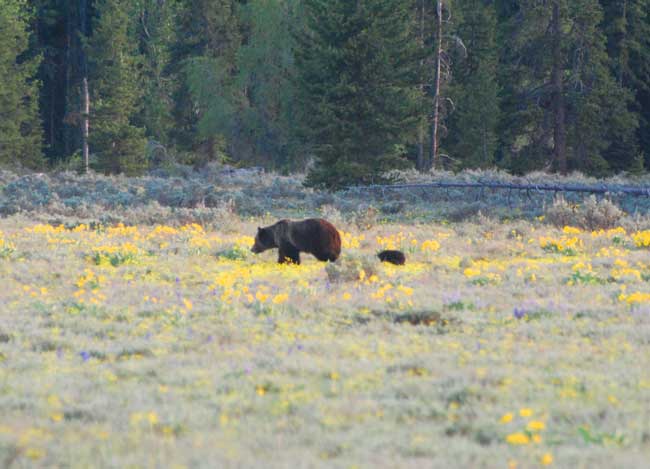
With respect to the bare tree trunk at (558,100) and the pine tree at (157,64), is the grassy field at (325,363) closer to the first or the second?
the bare tree trunk at (558,100)

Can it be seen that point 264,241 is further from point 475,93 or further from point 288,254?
point 475,93

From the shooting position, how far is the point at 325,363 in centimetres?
718

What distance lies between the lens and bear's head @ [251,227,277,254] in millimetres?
14523

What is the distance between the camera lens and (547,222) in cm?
2000

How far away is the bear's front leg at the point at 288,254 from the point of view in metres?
13.9

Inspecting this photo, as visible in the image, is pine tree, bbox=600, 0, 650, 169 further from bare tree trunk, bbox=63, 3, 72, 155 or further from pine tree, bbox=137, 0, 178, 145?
bare tree trunk, bbox=63, 3, 72, 155

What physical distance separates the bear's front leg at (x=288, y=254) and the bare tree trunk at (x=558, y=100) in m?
24.0

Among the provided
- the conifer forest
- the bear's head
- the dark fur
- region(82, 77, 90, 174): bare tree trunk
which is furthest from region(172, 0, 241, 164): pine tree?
the dark fur

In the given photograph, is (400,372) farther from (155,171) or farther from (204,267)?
(155,171)

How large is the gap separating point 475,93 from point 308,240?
3036cm


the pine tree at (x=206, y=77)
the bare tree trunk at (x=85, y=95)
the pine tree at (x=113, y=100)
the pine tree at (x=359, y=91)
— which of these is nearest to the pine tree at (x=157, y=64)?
the pine tree at (x=206, y=77)

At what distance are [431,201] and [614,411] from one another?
2172cm

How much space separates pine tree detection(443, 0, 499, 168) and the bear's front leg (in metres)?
27.2

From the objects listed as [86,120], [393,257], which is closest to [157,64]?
[86,120]
